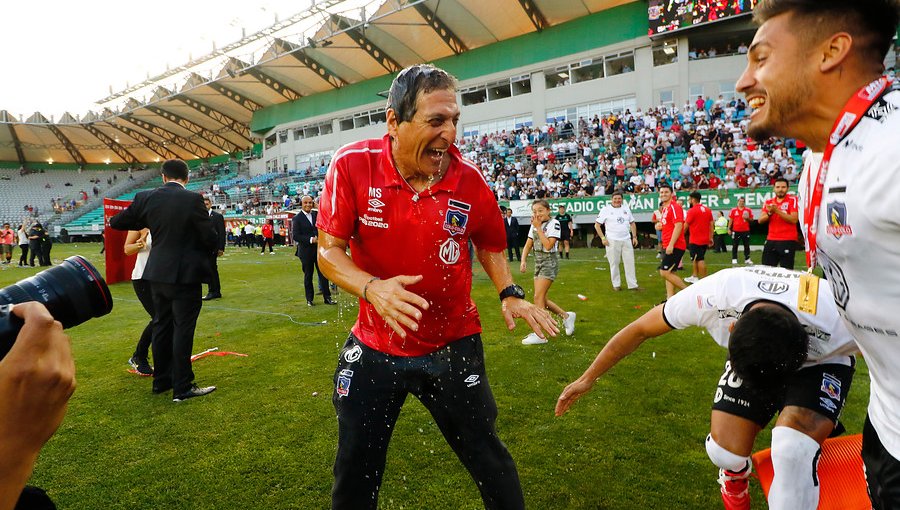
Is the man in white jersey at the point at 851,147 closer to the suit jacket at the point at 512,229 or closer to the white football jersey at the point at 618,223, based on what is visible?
the white football jersey at the point at 618,223

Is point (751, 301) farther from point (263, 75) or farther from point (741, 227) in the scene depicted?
point (263, 75)

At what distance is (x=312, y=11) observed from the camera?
34375 millimetres

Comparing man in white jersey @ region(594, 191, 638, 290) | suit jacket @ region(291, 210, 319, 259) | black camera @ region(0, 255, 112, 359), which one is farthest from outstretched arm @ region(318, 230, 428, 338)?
man in white jersey @ region(594, 191, 638, 290)

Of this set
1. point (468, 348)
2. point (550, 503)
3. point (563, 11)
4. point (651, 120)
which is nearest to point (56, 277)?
point (468, 348)

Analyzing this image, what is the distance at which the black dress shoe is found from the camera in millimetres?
5066

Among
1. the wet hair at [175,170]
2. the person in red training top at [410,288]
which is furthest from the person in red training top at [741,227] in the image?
the person in red training top at [410,288]

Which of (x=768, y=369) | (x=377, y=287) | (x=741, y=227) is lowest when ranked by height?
(x=741, y=227)

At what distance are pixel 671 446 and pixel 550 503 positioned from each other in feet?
4.23

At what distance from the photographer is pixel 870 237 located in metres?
1.17

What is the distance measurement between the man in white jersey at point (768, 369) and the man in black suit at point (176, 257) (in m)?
4.00

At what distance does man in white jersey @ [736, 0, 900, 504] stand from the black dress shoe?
543cm

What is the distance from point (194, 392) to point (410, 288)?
396 centimetres

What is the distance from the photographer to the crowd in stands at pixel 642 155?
67.8 ft

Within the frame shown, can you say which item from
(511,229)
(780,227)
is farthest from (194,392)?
(511,229)
